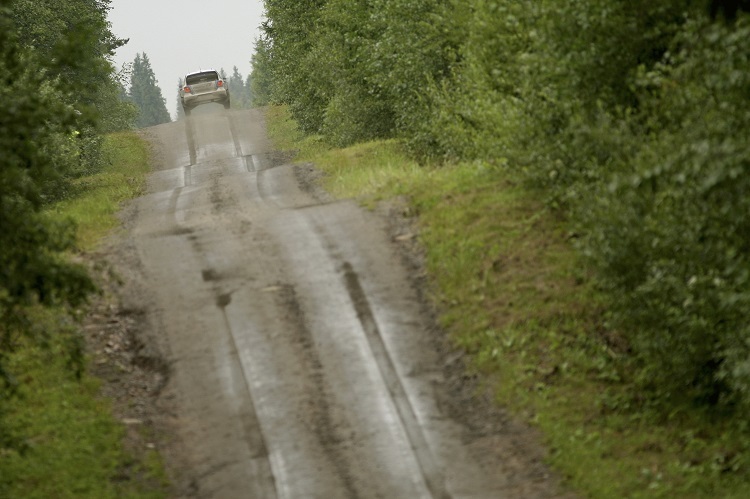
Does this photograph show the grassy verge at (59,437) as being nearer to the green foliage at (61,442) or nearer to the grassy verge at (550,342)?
the green foliage at (61,442)

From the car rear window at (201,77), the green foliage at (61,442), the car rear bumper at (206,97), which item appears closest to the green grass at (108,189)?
the green foliage at (61,442)

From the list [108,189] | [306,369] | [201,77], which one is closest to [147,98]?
[201,77]

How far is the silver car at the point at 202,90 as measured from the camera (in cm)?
4959

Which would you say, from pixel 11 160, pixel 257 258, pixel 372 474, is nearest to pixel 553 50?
pixel 257 258

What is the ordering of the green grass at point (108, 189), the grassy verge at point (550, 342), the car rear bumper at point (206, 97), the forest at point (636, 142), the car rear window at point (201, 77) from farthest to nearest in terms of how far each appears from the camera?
the car rear window at point (201, 77), the car rear bumper at point (206, 97), the green grass at point (108, 189), the grassy verge at point (550, 342), the forest at point (636, 142)

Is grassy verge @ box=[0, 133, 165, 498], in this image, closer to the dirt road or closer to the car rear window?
the dirt road

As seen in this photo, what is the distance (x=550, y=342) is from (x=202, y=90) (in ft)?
125

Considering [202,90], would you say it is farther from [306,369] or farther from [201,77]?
[306,369]

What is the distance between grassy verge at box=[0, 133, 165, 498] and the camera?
1188 centimetres

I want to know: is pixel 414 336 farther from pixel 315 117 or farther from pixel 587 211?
pixel 315 117

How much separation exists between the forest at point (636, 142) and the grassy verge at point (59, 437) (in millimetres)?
6230

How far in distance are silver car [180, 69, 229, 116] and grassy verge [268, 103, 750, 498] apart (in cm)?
2975

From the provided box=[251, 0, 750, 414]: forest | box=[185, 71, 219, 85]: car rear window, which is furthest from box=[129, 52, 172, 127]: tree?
box=[251, 0, 750, 414]: forest

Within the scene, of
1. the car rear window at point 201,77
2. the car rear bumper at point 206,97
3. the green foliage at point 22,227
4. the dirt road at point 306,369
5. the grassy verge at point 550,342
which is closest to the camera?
the green foliage at point 22,227
